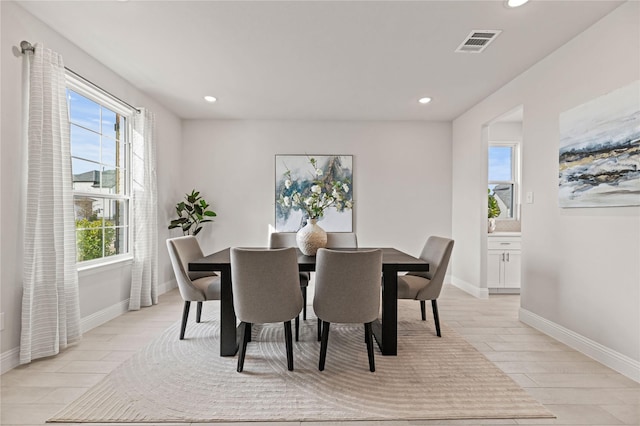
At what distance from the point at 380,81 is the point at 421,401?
3.14 meters

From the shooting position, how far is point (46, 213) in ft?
8.33

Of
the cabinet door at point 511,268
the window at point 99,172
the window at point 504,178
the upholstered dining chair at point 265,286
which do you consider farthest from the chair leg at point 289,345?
the window at point 504,178

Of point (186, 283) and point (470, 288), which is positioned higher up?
point (186, 283)

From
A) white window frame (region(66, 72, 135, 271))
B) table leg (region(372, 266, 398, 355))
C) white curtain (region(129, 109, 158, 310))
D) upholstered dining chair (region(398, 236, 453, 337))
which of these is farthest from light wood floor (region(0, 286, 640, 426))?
table leg (region(372, 266, 398, 355))

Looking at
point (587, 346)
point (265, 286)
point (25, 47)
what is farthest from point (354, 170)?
point (25, 47)

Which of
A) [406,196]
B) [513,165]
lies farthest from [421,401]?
[513,165]

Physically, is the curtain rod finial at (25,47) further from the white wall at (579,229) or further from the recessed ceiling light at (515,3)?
the white wall at (579,229)

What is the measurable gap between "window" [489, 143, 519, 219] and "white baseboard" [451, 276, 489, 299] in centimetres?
124

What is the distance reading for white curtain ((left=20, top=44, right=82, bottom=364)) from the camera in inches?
96.7

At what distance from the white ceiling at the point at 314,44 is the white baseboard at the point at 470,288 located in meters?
2.54

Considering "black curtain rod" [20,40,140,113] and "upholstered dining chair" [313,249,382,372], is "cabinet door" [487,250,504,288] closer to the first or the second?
"upholstered dining chair" [313,249,382,372]

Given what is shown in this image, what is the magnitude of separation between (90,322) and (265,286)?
210cm

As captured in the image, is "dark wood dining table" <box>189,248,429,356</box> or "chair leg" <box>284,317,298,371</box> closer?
"chair leg" <box>284,317,298,371</box>

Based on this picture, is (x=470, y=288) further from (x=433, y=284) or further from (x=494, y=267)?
(x=433, y=284)
